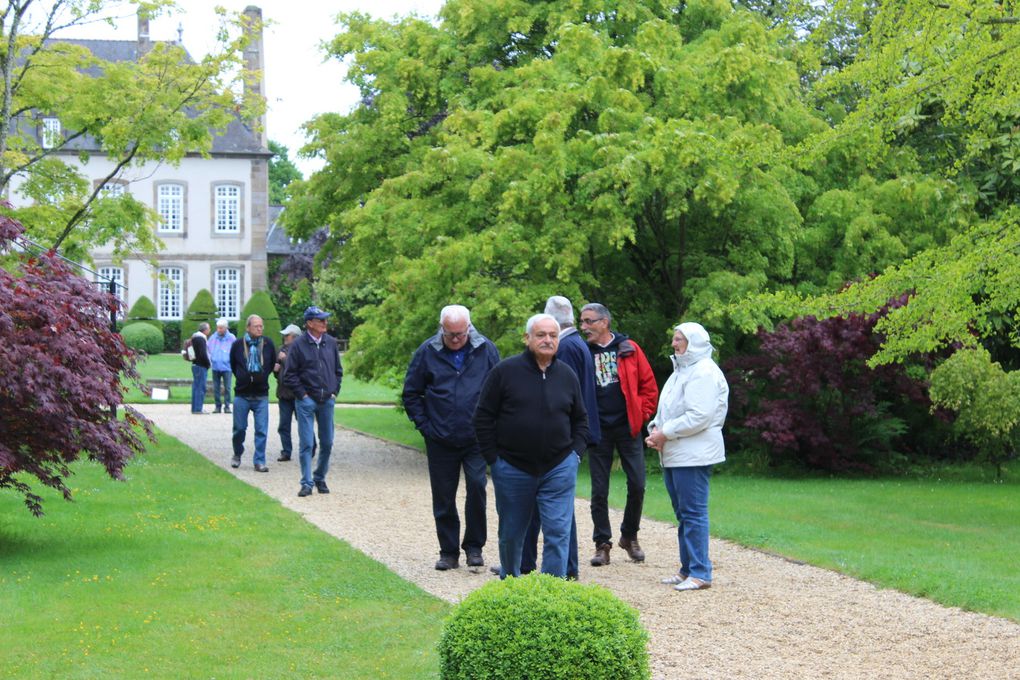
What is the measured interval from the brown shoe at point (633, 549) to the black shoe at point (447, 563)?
4.69 ft

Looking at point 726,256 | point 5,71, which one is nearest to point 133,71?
point 5,71

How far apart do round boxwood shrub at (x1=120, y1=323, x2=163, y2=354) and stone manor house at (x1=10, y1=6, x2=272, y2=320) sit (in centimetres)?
545

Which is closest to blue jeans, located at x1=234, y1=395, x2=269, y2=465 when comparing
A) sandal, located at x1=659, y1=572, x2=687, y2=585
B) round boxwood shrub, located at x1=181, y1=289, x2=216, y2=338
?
sandal, located at x1=659, y1=572, x2=687, y2=585

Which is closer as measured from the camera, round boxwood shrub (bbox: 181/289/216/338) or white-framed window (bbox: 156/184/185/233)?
round boxwood shrub (bbox: 181/289/216/338)

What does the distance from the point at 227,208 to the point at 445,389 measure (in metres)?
48.7

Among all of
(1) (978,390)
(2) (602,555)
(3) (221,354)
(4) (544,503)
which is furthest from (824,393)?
(3) (221,354)

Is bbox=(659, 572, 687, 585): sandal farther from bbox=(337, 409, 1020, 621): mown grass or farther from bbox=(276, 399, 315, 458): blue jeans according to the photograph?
bbox=(276, 399, 315, 458): blue jeans

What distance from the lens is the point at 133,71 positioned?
62.0 ft

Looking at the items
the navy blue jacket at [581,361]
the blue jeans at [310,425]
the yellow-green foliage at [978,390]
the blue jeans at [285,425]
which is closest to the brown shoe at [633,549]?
the navy blue jacket at [581,361]

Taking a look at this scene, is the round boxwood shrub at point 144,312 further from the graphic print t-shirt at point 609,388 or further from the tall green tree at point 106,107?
the graphic print t-shirt at point 609,388

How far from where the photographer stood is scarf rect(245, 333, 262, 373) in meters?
16.2

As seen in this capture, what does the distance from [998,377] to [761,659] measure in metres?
11.0

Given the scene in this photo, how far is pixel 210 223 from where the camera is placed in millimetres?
56406

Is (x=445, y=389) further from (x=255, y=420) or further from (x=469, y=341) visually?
(x=255, y=420)
